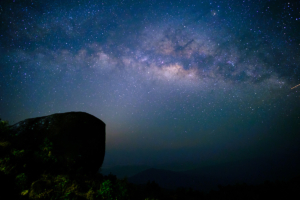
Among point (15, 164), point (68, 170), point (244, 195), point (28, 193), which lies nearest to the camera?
point (28, 193)

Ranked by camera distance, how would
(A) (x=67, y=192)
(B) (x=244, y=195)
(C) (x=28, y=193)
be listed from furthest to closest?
1. (B) (x=244, y=195)
2. (A) (x=67, y=192)
3. (C) (x=28, y=193)

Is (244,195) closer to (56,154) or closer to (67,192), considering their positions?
(67,192)

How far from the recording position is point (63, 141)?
33.7 feet

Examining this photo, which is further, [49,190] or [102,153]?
[102,153]

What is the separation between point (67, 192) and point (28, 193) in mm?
1570

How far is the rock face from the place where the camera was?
862 centimetres

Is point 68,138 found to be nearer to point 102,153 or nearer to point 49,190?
point 102,153

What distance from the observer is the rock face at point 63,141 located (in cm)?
862

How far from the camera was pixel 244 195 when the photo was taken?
958 cm

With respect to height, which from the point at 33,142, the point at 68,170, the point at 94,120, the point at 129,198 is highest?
Answer: the point at 94,120

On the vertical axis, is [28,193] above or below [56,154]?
below

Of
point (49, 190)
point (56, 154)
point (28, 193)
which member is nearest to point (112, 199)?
point (49, 190)

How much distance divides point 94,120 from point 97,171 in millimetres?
5134

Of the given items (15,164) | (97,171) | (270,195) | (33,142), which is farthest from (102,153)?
(270,195)
